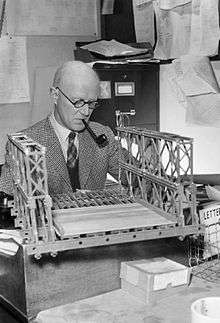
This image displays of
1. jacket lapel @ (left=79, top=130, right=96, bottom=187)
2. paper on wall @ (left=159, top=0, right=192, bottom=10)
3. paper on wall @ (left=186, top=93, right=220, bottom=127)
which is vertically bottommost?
jacket lapel @ (left=79, top=130, right=96, bottom=187)

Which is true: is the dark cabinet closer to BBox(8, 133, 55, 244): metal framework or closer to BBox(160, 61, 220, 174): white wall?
BBox(160, 61, 220, 174): white wall

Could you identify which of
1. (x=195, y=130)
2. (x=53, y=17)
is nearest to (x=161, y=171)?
(x=195, y=130)

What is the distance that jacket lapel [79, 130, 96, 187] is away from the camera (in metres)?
1.79

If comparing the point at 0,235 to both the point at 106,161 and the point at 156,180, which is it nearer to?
the point at 156,180

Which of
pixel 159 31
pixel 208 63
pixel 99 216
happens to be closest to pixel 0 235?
pixel 99 216

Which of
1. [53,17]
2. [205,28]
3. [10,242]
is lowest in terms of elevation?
[10,242]

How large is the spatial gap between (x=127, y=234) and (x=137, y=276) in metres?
0.10

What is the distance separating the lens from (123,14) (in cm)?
225

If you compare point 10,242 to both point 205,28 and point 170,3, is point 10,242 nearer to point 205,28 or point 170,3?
point 205,28

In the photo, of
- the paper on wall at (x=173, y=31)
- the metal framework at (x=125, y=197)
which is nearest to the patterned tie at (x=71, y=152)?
the metal framework at (x=125, y=197)

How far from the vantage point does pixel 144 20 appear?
214cm

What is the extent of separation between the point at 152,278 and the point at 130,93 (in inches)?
42.0

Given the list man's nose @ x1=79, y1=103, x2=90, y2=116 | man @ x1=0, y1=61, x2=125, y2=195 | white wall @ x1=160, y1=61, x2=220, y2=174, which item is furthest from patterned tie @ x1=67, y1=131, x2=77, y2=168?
white wall @ x1=160, y1=61, x2=220, y2=174

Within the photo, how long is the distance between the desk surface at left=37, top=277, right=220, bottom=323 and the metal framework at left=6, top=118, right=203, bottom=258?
13cm
